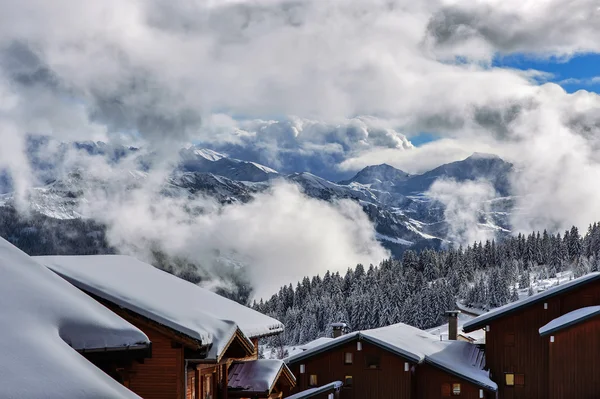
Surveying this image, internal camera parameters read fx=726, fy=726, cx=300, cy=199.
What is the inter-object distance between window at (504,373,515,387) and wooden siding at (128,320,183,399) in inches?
1092

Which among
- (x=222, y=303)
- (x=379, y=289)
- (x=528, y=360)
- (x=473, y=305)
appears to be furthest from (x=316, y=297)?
(x=222, y=303)

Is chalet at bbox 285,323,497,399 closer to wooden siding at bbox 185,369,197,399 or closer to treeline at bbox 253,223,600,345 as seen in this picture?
wooden siding at bbox 185,369,197,399

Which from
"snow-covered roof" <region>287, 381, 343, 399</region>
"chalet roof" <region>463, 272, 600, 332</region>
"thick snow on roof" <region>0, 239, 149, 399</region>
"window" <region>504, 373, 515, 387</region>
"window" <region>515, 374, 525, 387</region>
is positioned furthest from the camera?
"window" <region>504, 373, 515, 387</region>

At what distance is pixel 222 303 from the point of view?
84.3 feet

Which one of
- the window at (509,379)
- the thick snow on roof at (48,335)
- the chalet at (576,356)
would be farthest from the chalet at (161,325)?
the window at (509,379)

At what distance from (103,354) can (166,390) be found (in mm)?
9588

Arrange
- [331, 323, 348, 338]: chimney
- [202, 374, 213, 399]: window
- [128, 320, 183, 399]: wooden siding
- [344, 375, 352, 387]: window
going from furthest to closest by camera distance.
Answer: [331, 323, 348, 338]: chimney → [344, 375, 352, 387]: window → [202, 374, 213, 399]: window → [128, 320, 183, 399]: wooden siding

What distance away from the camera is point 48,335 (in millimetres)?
7371

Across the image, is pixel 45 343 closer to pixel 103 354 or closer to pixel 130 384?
pixel 103 354

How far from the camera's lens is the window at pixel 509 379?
1624 inches

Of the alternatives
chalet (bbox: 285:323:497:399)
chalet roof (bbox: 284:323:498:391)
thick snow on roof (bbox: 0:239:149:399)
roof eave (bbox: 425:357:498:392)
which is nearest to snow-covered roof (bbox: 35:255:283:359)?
thick snow on roof (bbox: 0:239:149:399)

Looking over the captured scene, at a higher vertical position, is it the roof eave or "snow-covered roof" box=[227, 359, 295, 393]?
the roof eave

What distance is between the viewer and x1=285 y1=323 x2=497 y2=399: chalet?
39375mm

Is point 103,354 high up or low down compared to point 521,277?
down
